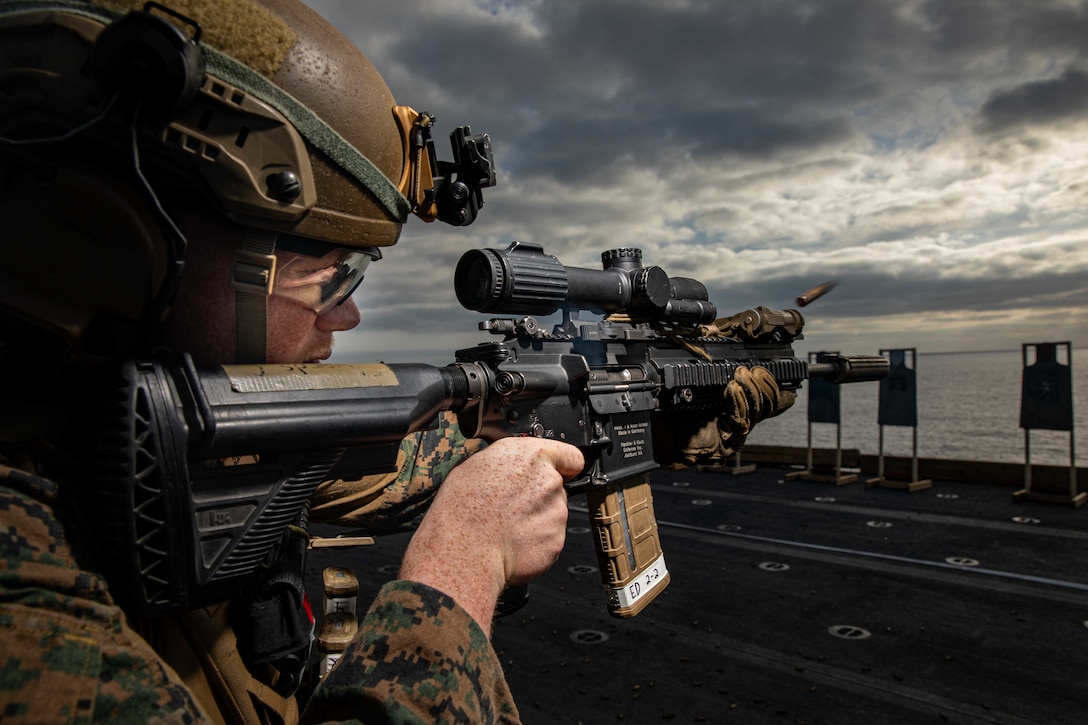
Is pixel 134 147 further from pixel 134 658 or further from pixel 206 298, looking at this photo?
pixel 134 658

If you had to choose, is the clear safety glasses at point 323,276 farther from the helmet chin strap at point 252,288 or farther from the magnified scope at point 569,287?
the magnified scope at point 569,287

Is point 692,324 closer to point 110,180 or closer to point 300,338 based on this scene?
point 300,338

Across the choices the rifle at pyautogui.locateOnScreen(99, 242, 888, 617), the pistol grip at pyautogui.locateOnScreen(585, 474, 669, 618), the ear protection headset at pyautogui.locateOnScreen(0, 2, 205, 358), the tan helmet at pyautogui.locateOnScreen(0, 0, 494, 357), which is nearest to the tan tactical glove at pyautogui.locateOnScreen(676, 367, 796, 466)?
the rifle at pyautogui.locateOnScreen(99, 242, 888, 617)

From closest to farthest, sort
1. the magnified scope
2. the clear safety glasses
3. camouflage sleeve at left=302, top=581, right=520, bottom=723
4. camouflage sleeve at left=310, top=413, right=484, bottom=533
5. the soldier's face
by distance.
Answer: camouflage sleeve at left=302, top=581, right=520, bottom=723
the soldier's face
the clear safety glasses
the magnified scope
camouflage sleeve at left=310, top=413, right=484, bottom=533

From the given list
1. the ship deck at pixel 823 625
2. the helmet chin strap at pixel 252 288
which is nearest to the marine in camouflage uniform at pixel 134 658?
the helmet chin strap at pixel 252 288

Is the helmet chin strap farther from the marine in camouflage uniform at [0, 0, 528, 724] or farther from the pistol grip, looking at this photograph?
the pistol grip

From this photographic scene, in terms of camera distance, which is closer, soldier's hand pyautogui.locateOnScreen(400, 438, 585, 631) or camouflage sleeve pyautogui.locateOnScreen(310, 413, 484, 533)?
soldier's hand pyautogui.locateOnScreen(400, 438, 585, 631)

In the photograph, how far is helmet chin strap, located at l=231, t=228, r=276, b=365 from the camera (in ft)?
3.84

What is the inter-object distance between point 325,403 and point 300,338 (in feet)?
0.68

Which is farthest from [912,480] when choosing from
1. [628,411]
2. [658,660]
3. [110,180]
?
[110,180]

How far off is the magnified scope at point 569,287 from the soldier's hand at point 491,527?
40.1 inches

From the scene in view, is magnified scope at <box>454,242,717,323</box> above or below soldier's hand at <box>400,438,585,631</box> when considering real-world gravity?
above

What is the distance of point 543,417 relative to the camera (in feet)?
7.75

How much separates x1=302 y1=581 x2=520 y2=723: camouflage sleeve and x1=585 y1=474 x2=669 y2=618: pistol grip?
156cm
